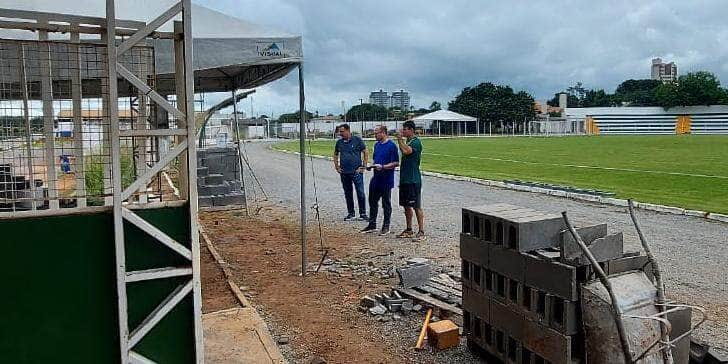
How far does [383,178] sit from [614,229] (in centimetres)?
436

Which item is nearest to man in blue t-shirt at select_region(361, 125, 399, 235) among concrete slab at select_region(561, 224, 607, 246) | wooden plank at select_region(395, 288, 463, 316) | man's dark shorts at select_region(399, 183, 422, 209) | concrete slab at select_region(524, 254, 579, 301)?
man's dark shorts at select_region(399, 183, 422, 209)

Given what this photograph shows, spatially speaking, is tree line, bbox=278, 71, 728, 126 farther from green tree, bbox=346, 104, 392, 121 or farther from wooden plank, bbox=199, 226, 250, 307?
wooden plank, bbox=199, 226, 250, 307

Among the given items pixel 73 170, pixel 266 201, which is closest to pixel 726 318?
pixel 73 170

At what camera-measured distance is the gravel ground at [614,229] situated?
7.26 m

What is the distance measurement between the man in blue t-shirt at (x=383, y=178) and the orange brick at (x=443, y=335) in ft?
17.6

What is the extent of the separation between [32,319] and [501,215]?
348 centimetres

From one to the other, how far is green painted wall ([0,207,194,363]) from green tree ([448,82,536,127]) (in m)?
95.8

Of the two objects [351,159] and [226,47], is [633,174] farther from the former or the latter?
[226,47]

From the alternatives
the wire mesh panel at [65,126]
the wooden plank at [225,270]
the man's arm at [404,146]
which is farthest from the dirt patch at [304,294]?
the wire mesh panel at [65,126]

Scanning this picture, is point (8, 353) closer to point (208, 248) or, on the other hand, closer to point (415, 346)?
point (415, 346)

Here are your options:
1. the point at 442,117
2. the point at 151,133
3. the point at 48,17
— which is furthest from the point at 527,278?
the point at 442,117

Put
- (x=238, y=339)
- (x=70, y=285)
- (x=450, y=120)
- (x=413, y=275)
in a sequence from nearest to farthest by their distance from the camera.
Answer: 1. (x=70, y=285)
2. (x=238, y=339)
3. (x=413, y=275)
4. (x=450, y=120)

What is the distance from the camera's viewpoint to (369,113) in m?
109

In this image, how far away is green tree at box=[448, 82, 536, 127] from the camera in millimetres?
96625
